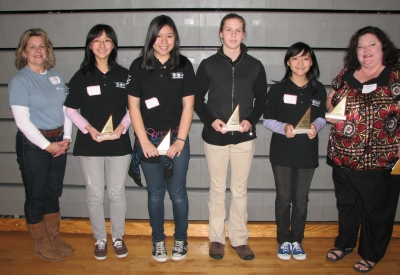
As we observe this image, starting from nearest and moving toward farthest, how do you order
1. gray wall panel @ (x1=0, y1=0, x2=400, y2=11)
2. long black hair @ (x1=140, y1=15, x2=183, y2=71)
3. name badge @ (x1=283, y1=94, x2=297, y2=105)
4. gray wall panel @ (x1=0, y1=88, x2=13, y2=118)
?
long black hair @ (x1=140, y1=15, x2=183, y2=71), name badge @ (x1=283, y1=94, x2=297, y2=105), gray wall panel @ (x1=0, y1=0, x2=400, y2=11), gray wall panel @ (x1=0, y1=88, x2=13, y2=118)

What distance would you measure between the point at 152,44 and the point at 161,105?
0.41 meters

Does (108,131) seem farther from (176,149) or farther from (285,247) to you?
(285,247)

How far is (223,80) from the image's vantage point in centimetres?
225

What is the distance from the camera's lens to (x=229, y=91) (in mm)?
2246

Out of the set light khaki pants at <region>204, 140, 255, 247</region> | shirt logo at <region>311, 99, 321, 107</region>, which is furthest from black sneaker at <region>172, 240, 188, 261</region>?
shirt logo at <region>311, 99, 321, 107</region>

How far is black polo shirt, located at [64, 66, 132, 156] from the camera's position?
2248 millimetres

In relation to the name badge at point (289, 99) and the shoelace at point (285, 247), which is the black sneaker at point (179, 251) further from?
the name badge at point (289, 99)

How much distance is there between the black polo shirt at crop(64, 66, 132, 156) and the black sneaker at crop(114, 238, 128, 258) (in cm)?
74

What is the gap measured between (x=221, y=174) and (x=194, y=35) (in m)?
1.19

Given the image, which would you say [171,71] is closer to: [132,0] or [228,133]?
[228,133]

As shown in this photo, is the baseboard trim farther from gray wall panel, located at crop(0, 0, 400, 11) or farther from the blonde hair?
gray wall panel, located at crop(0, 0, 400, 11)

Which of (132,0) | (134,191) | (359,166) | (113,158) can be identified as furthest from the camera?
(134,191)

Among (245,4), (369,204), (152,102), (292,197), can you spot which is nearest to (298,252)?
(292,197)

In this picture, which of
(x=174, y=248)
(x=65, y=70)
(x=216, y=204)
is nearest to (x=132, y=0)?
(x=65, y=70)
